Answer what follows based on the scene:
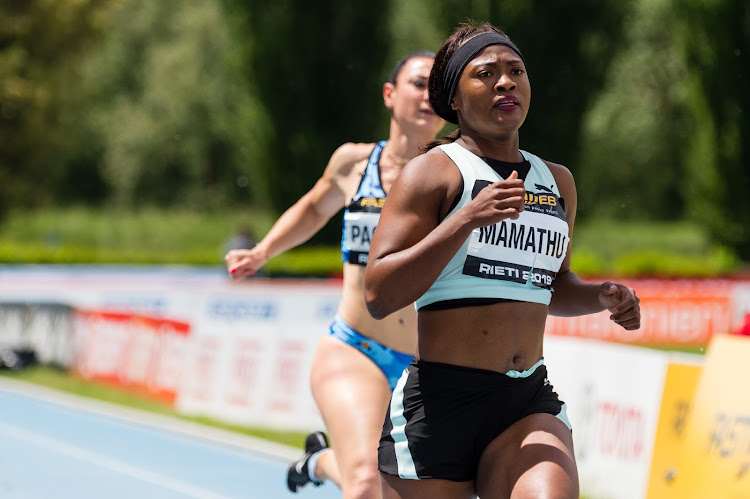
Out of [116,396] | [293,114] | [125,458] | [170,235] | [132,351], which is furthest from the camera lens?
[170,235]

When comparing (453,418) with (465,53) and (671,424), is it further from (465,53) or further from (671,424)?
(671,424)

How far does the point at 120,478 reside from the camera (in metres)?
9.27

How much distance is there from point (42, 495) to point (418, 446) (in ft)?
19.1

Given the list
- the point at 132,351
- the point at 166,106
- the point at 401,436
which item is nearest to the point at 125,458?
the point at 132,351

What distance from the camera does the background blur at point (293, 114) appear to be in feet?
83.3

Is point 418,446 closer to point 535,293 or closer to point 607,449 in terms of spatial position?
point 535,293

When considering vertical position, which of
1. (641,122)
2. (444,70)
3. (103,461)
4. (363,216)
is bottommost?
(103,461)

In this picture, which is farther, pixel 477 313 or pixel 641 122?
pixel 641 122

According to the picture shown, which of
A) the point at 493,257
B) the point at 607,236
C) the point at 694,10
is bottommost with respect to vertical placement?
the point at 607,236

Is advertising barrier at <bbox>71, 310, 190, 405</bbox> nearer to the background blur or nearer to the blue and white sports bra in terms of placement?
the blue and white sports bra

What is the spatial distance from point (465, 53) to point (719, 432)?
3.40m

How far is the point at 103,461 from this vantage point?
32.9ft

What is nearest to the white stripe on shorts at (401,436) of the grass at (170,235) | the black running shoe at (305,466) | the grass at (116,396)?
the black running shoe at (305,466)

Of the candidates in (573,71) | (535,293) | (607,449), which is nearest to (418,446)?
(535,293)
